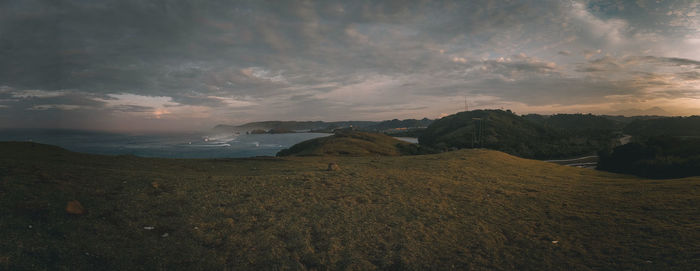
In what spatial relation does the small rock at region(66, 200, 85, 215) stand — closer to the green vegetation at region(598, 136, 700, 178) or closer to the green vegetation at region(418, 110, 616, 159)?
the green vegetation at region(598, 136, 700, 178)

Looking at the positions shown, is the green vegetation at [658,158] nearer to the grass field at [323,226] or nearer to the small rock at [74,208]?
the grass field at [323,226]

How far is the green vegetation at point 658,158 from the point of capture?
2442cm

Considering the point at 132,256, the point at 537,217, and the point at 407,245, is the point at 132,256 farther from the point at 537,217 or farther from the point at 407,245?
the point at 537,217

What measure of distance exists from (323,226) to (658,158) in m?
37.4

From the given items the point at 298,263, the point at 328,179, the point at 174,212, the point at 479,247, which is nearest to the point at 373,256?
the point at 298,263

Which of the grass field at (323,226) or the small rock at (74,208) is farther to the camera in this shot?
the small rock at (74,208)

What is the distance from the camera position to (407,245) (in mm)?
8102

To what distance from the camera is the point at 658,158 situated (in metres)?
28.1

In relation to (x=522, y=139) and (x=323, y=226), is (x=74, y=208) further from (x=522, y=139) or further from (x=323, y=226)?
(x=522, y=139)

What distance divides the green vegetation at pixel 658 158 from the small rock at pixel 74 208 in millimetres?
38922

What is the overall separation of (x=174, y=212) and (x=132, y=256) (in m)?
3.15

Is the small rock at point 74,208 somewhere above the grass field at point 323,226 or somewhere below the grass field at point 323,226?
above

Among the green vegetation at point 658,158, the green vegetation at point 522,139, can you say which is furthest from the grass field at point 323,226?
the green vegetation at point 522,139

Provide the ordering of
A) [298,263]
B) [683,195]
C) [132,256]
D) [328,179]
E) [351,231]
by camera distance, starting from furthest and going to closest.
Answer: [328,179] < [683,195] < [351,231] < [298,263] < [132,256]
